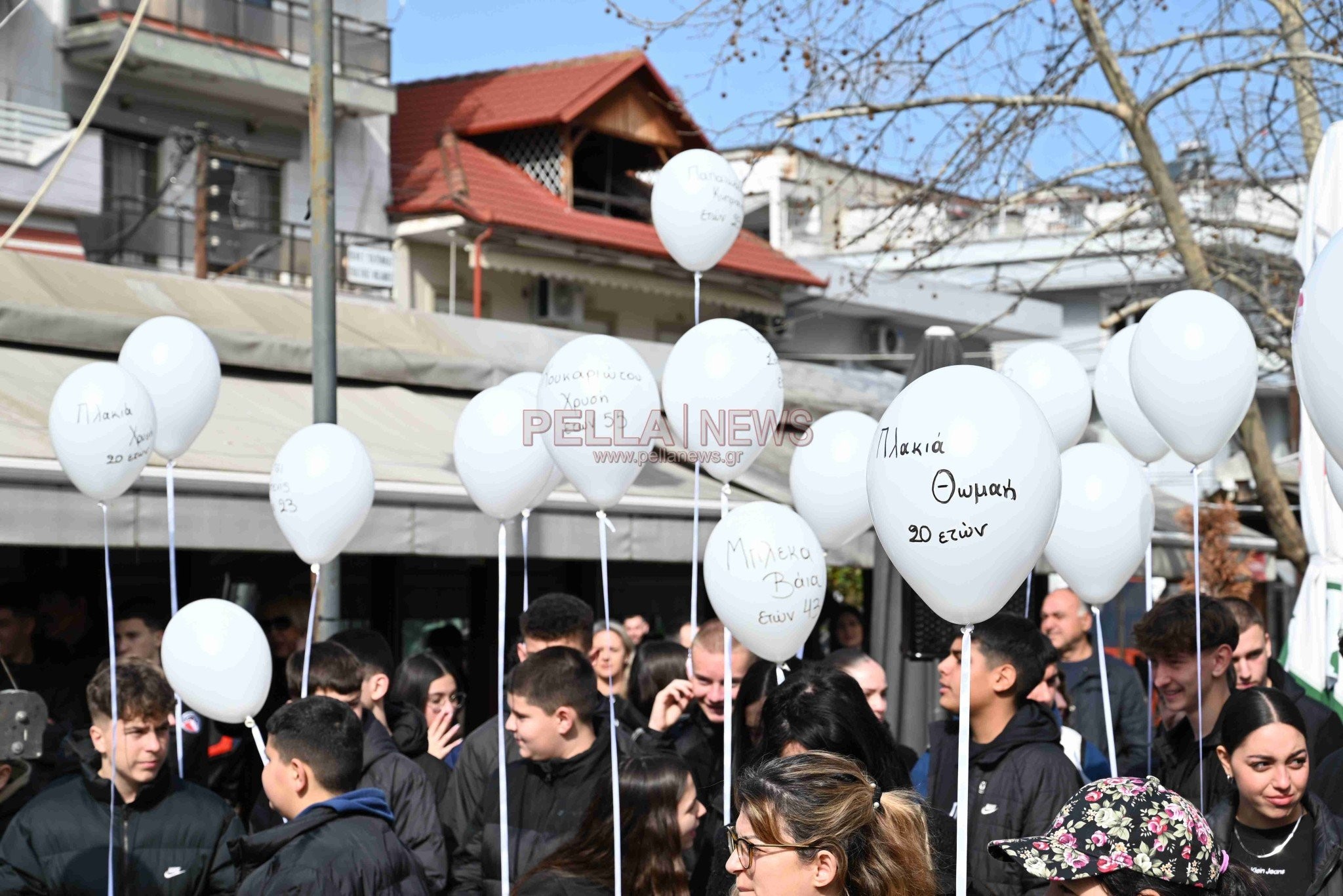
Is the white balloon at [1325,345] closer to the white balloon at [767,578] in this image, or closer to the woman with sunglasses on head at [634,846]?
the woman with sunglasses on head at [634,846]

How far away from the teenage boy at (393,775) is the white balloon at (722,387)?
1449 millimetres

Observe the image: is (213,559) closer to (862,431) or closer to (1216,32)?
(862,431)

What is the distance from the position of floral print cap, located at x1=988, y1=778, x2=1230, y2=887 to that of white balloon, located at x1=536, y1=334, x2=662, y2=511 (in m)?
2.55

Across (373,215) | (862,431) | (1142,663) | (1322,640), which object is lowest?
(1142,663)

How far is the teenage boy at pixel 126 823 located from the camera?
4.24 meters

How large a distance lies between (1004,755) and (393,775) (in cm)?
194

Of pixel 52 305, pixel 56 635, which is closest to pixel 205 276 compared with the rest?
→ pixel 52 305

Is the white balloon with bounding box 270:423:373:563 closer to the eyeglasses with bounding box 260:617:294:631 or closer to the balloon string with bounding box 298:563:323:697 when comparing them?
the balloon string with bounding box 298:563:323:697

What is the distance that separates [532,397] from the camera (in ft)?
18.8

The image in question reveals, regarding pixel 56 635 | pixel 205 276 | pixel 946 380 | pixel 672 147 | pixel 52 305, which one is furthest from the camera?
pixel 672 147

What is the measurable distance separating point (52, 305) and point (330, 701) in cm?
597

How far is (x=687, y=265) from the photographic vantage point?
6035 mm

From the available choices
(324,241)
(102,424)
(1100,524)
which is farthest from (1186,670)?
(324,241)

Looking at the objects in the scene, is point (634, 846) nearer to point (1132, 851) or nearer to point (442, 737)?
point (1132, 851)
